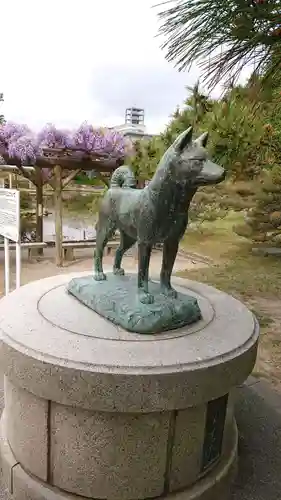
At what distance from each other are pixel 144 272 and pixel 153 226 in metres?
0.22

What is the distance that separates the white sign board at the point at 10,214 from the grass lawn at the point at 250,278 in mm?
2170

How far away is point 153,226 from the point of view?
1502 millimetres

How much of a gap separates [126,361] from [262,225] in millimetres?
5434

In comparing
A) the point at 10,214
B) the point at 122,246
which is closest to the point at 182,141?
the point at 122,246

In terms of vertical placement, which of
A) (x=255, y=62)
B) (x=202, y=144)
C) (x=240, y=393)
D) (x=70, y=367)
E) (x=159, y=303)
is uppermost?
(x=255, y=62)

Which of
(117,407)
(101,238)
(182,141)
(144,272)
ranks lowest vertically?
(117,407)

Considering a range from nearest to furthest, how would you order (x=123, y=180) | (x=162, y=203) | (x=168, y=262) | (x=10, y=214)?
(x=162, y=203)
(x=168, y=262)
(x=123, y=180)
(x=10, y=214)

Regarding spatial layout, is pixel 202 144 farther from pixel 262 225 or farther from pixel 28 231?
pixel 28 231

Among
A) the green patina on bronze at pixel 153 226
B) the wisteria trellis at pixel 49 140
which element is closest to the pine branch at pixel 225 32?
the green patina on bronze at pixel 153 226

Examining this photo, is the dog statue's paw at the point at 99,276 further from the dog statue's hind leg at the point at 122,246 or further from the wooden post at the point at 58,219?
the wooden post at the point at 58,219

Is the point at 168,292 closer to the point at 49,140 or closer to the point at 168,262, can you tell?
the point at 168,262

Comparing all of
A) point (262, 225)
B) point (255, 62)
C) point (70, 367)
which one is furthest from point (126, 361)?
point (262, 225)

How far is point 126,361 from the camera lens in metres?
1.30

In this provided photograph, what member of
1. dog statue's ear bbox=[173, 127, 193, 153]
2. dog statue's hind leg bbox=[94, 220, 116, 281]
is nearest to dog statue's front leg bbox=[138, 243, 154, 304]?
dog statue's hind leg bbox=[94, 220, 116, 281]
